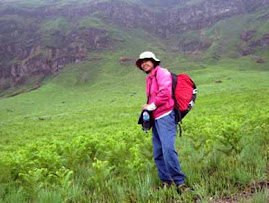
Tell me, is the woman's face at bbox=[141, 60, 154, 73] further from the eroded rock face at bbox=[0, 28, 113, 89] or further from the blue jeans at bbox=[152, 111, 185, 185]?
the eroded rock face at bbox=[0, 28, 113, 89]

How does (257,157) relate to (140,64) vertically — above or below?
below

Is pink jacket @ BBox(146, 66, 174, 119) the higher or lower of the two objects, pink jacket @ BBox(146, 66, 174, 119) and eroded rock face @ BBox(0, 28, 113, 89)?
the lower

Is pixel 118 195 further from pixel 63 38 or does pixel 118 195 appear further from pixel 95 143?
pixel 63 38

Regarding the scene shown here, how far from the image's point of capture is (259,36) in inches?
7170

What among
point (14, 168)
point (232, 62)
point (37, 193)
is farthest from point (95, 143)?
point (232, 62)

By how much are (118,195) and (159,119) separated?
1767mm

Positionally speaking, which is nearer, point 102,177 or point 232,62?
point 102,177

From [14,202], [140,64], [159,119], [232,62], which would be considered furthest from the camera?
[232,62]

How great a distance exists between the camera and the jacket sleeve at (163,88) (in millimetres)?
5492

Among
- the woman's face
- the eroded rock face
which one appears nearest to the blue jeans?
the woman's face

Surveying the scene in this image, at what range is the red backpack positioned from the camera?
566 cm

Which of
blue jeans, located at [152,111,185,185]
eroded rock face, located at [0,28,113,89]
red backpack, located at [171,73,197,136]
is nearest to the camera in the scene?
blue jeans, located at [152,111,185,185]

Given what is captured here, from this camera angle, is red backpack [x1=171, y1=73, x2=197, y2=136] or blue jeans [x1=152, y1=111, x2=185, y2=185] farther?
red backpack [x1=171, y1=73, x2=197, y2=136]

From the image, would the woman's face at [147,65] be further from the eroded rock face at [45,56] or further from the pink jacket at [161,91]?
the eroded rock face at [45,56]
